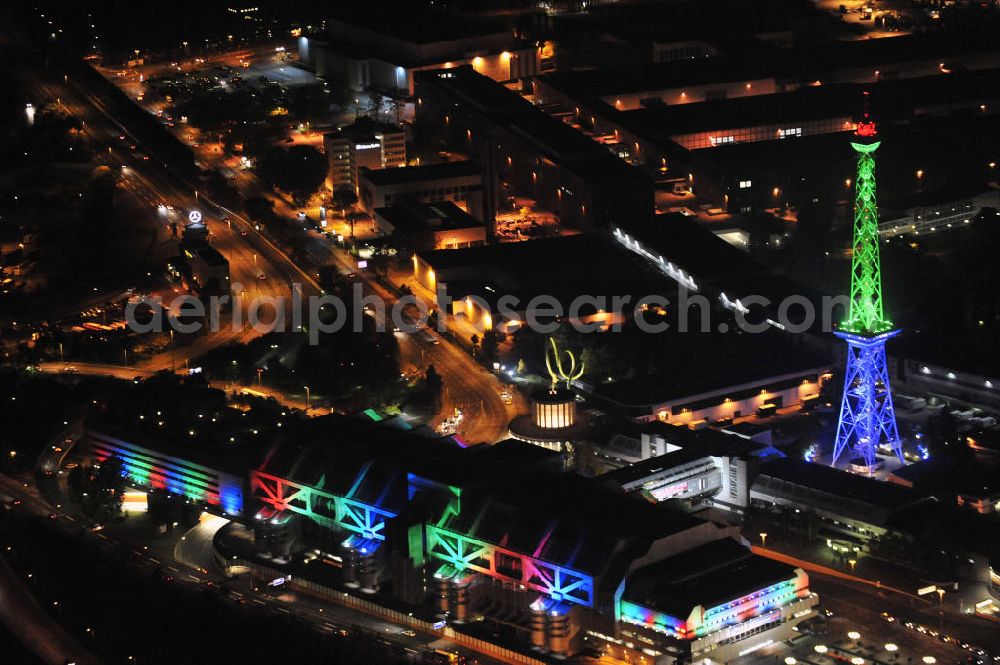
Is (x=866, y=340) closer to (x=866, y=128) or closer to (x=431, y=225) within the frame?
(x=866, y=128)

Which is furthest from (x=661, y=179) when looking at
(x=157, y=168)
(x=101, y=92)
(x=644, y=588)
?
(x=644, y=588)

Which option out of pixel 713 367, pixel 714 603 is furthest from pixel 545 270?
pixel 714 603

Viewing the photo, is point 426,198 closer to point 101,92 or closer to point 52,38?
point 101,92

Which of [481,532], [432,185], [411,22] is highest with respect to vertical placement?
[481,532]

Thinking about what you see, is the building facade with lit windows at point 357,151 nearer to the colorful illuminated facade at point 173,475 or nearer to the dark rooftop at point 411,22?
the dark rooftop at point 411,22

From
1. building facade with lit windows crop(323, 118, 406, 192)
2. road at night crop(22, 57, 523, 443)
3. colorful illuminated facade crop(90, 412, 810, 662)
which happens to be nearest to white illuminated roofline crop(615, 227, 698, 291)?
road at night crop(22, 57, 523, 443)

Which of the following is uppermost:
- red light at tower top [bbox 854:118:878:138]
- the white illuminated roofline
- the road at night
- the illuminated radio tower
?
red light at tower top [bbox 854:118:878:138]

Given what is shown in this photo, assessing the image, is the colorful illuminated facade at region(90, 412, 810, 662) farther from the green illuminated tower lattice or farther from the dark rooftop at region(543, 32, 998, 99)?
the dark rooftop at region(543, 32, 998, 99)

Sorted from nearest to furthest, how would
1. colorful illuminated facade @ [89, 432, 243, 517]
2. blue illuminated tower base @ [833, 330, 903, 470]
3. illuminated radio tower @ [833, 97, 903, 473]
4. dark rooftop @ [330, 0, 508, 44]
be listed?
illuminated radio tower @ [833, 97, 903, 473]
blue illuminated tower base @ [833, 330, 903, 470]
colorful illuminated facade @ [89, 432, 243, 517]
dark rooftop @ [330, 0, 508, 44]
